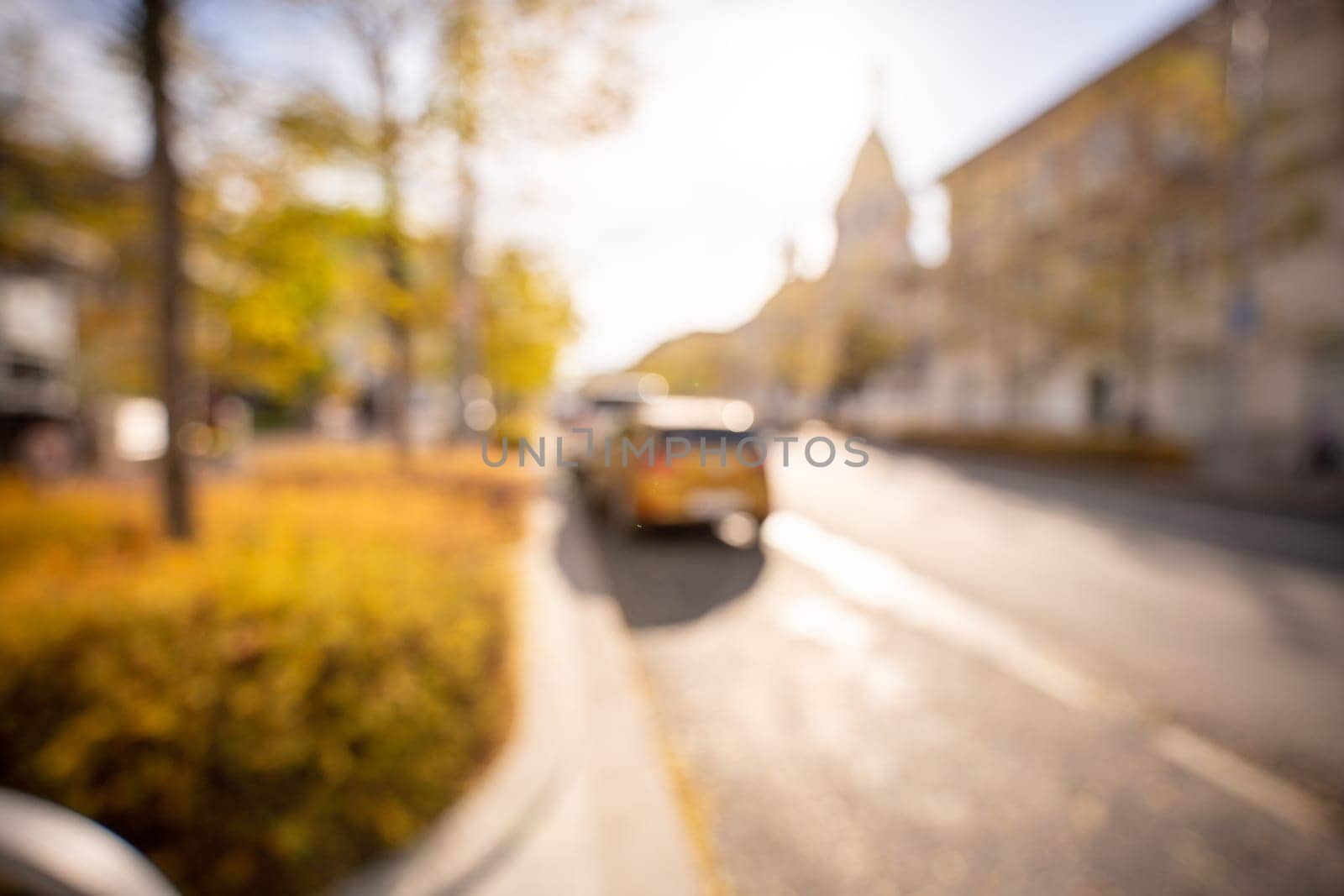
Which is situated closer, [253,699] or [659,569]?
[253,699]

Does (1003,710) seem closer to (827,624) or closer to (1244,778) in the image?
(1244,778)

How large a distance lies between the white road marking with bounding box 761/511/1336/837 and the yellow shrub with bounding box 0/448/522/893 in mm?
3697

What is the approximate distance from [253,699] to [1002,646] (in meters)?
5.01

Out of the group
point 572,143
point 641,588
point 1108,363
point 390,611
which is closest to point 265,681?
point 390,611

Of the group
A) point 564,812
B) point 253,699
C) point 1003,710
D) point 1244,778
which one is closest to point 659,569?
point 1003,710

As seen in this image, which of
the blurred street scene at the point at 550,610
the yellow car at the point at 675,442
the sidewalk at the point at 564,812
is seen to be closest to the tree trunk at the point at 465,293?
the blurred street scene at the point at 550,610

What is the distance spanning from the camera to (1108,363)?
62.6 feet

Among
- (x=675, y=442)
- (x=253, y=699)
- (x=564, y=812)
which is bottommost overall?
(x=564, y=812)

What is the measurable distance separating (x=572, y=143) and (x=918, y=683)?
451cm

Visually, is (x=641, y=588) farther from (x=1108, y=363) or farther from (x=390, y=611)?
(x=1108, y=363)

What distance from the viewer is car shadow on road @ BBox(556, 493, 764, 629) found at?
5730 mm

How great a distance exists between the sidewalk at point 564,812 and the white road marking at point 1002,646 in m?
2.78

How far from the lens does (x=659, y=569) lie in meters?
6.98

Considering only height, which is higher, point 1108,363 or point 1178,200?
point 1178,200
